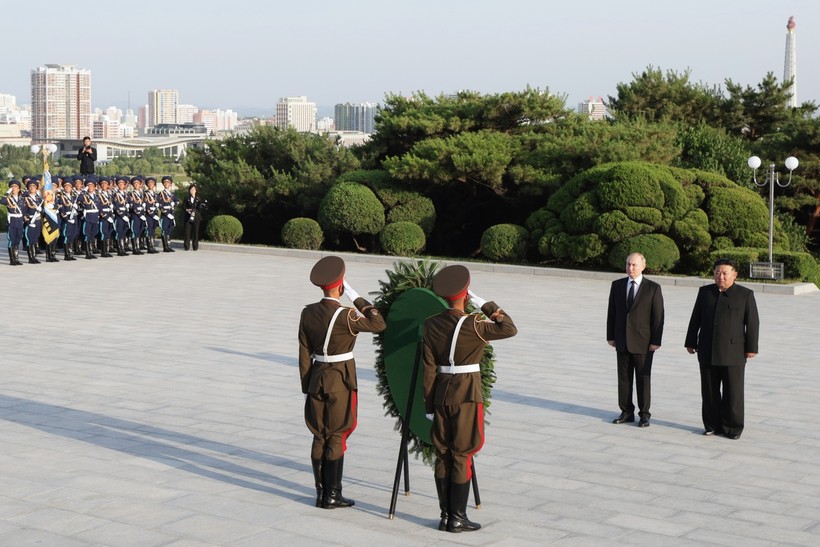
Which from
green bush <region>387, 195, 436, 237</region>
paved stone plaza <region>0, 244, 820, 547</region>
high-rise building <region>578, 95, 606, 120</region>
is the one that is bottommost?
paved stone plaza <region>0, 244, 820, 547</region>

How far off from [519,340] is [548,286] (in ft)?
20.9

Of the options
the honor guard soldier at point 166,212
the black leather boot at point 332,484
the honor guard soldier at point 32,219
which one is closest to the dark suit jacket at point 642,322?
the black leather boot at point 332,484

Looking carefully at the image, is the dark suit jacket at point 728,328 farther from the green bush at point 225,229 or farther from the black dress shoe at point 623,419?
the green bush at point 225,229

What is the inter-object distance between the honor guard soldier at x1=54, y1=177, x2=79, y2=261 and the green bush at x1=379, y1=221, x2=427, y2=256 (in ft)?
22.1

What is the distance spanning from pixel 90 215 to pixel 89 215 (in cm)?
2

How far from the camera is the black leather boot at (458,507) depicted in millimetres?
6660

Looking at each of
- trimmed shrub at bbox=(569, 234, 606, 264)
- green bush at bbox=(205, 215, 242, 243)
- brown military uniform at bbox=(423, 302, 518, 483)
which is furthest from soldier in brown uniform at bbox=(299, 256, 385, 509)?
green bush at bbox=(205, 215, 242, 243)

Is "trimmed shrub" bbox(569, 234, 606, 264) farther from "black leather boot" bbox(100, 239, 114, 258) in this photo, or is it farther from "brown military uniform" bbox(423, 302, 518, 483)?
"brown military uniform" bbox(423, 302, 518, 483)

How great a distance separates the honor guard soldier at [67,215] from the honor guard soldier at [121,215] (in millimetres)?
890

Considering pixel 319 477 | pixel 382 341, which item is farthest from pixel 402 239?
pixel 319 477

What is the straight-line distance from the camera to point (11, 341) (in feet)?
45.4

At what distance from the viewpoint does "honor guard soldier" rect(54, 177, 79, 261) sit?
24.1 meters

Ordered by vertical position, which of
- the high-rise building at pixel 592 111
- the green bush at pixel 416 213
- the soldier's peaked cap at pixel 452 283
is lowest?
the soldier's peaked cap at pixel 452 283

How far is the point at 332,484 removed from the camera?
7.14 meters
